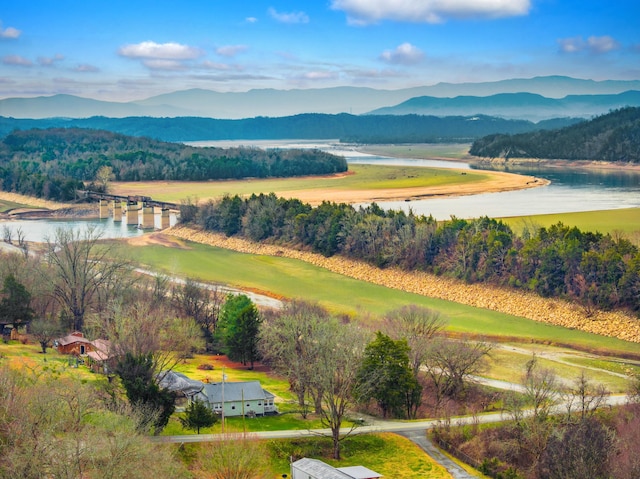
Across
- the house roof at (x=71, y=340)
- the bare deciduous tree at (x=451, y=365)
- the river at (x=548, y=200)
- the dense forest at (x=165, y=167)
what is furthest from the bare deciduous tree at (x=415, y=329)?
the dense forest at (x=165, y=167)

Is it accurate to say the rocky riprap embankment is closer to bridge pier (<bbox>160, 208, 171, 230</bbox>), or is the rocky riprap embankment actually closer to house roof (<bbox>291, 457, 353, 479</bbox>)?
bridge pier (<bbox>160, 208, 171, 230</bbox>)

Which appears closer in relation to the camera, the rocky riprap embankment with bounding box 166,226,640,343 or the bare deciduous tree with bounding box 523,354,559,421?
the bare deciduous tree with bounding box 523,354,559,421

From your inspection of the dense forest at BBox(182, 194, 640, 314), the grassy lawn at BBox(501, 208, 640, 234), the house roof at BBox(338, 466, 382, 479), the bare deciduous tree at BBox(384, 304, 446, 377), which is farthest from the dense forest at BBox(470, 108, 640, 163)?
the house roof at BBox(338, 466, 382, 479)

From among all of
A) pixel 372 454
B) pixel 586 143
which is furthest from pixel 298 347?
pixel 586 143

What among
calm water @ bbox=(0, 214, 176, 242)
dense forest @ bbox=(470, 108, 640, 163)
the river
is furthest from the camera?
dense forest @ bbox=(470, 108, 640, 163)

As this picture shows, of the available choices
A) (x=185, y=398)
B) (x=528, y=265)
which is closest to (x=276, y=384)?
(x=185, y=398)

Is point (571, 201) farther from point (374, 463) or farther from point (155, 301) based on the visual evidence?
point (374, 463)
